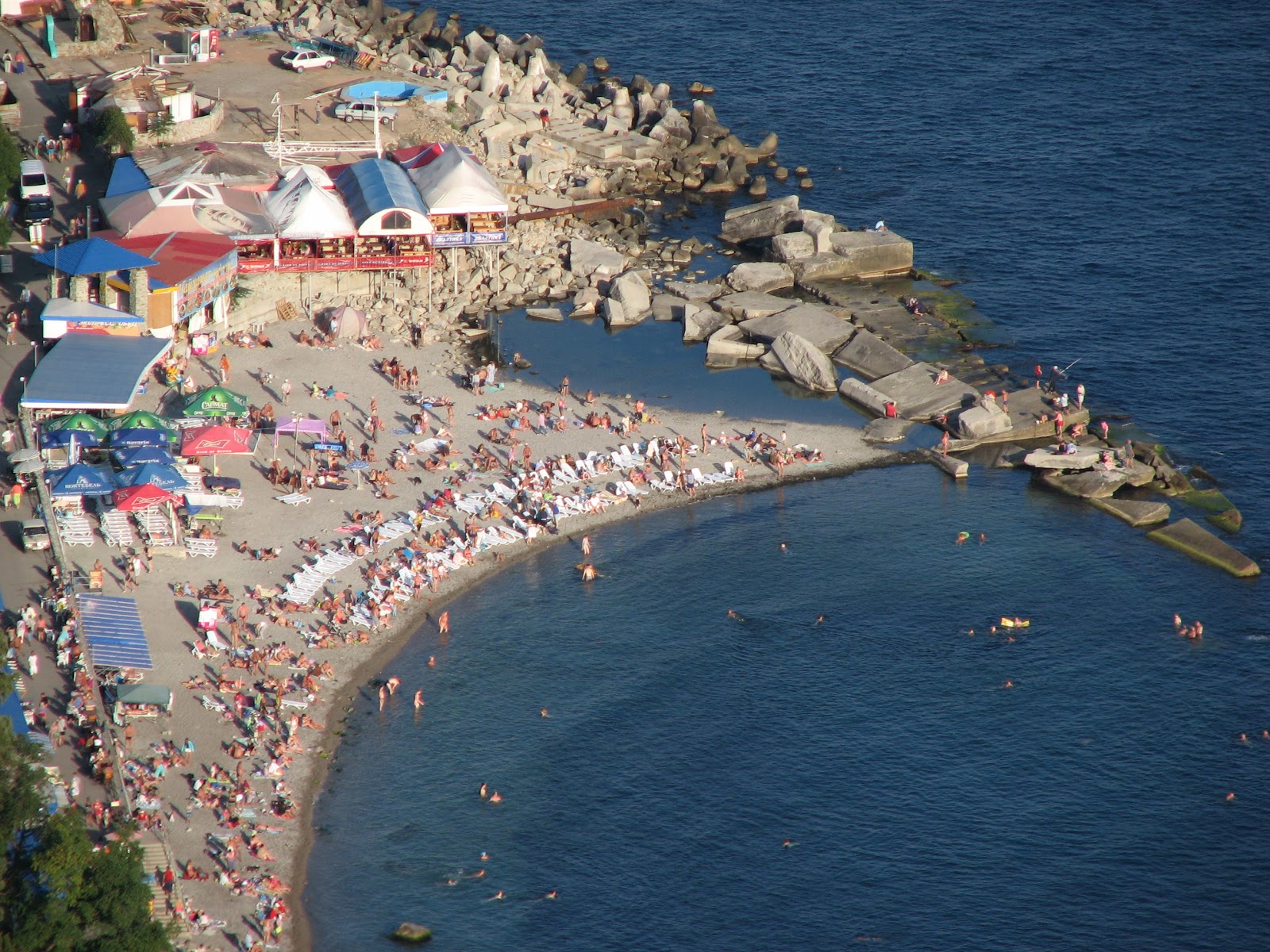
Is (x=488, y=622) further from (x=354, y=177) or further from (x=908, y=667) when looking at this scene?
(x=354, y=177)

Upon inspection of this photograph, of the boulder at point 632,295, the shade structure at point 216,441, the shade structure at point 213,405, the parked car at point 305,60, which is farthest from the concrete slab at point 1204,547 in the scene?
the parked car at point 305,60

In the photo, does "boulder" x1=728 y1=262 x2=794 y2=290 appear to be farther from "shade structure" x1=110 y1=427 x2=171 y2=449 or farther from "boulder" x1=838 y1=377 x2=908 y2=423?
"shade structure" x1=110 y1=427 x2=171 y2=449

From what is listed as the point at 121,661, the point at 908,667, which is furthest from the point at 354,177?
the point at 908,667

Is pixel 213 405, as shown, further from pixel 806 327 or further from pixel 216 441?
pixel 806 327

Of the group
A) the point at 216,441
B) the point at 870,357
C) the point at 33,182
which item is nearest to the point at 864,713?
the point at 870,357

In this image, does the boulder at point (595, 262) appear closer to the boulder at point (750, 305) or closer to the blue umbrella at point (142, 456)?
the boulder at point (750, 305)

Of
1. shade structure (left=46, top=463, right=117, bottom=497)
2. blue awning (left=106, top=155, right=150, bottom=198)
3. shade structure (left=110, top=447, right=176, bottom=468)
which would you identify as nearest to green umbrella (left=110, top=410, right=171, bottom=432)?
shade structure (left=110, top=447, right=176, bottom=468)
